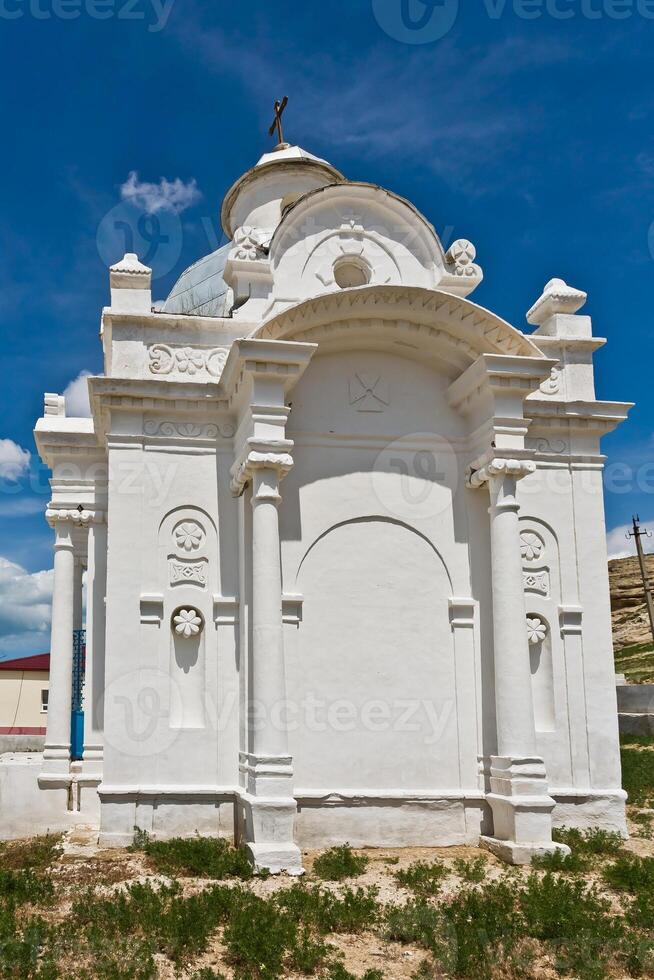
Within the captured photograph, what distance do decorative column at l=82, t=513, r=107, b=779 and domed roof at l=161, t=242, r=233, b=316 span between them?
14.3 ft

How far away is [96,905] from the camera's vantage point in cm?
923

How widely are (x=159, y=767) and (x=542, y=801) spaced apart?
486 centimetres

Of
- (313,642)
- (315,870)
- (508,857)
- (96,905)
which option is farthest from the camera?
(313,642)

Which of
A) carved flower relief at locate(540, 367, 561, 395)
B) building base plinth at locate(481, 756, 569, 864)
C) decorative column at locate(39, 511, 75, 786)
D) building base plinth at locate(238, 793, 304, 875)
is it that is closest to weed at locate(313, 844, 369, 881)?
building base plinth at locate(238, 793, 304, 875)

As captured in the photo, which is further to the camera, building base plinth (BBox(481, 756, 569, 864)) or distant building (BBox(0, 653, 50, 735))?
distant building (BBox(0, 653, 50, 735))

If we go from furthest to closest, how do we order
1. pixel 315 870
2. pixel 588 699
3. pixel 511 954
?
1. pixel 588 699
2. pixel 315 870
3. pixel 511 954

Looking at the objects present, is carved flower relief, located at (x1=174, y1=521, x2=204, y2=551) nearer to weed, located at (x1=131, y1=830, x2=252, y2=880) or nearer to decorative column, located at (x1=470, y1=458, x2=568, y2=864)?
weed, located at (x1=131, y1=830, x2=252, y2=880)

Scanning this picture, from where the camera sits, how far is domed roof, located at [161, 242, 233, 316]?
18.2m

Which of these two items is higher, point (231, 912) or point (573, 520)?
point (573, 520)

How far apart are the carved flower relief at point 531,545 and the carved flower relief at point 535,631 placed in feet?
3.01

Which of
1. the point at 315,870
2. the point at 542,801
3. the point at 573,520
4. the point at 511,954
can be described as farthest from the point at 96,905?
the point at 573,520

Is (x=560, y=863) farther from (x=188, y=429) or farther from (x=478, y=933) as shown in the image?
(x=188, y=429)

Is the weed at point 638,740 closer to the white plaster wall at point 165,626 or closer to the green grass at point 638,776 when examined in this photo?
the green grass at point 638,776

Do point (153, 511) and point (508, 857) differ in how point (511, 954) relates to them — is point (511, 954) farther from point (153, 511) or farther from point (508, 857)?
point (153, 511)
